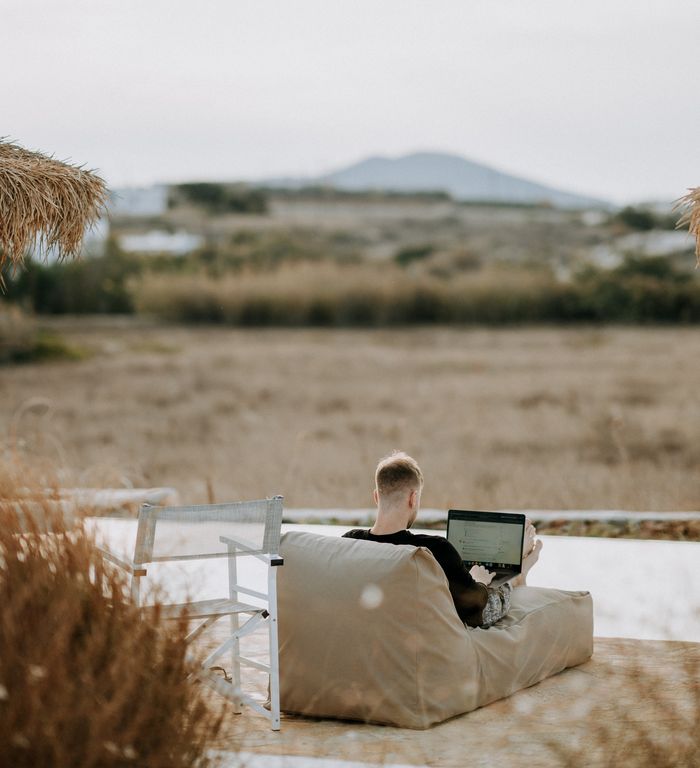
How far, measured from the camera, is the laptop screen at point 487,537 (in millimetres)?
3719

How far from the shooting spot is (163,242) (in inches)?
1187

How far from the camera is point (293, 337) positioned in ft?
78.3

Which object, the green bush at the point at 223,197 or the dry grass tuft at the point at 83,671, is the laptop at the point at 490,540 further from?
the green bush at the point at 223,197

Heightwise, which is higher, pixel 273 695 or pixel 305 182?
pixel 305 182

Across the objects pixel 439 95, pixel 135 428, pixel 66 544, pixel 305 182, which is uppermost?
pixel 439 95

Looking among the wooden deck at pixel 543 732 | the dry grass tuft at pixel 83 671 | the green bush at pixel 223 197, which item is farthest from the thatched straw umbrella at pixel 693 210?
the green bush at pixel 223 197

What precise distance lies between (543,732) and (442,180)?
5186cm

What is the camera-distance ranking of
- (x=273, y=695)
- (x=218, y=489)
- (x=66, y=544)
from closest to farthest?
1. (x=66, y=544)
2. (x=273, y=695)
3. (x=218, y=489)

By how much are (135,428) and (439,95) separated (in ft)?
72.4

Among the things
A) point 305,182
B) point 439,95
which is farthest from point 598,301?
point 305,182

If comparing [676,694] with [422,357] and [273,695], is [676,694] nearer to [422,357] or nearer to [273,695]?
[273,695]

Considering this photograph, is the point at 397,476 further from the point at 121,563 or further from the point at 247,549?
the point at 121,563

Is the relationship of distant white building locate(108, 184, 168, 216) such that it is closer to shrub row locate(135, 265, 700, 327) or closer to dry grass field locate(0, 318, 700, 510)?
dry grass field locate(0, 318, 700, 510)

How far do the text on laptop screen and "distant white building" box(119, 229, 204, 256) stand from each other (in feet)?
82.3
